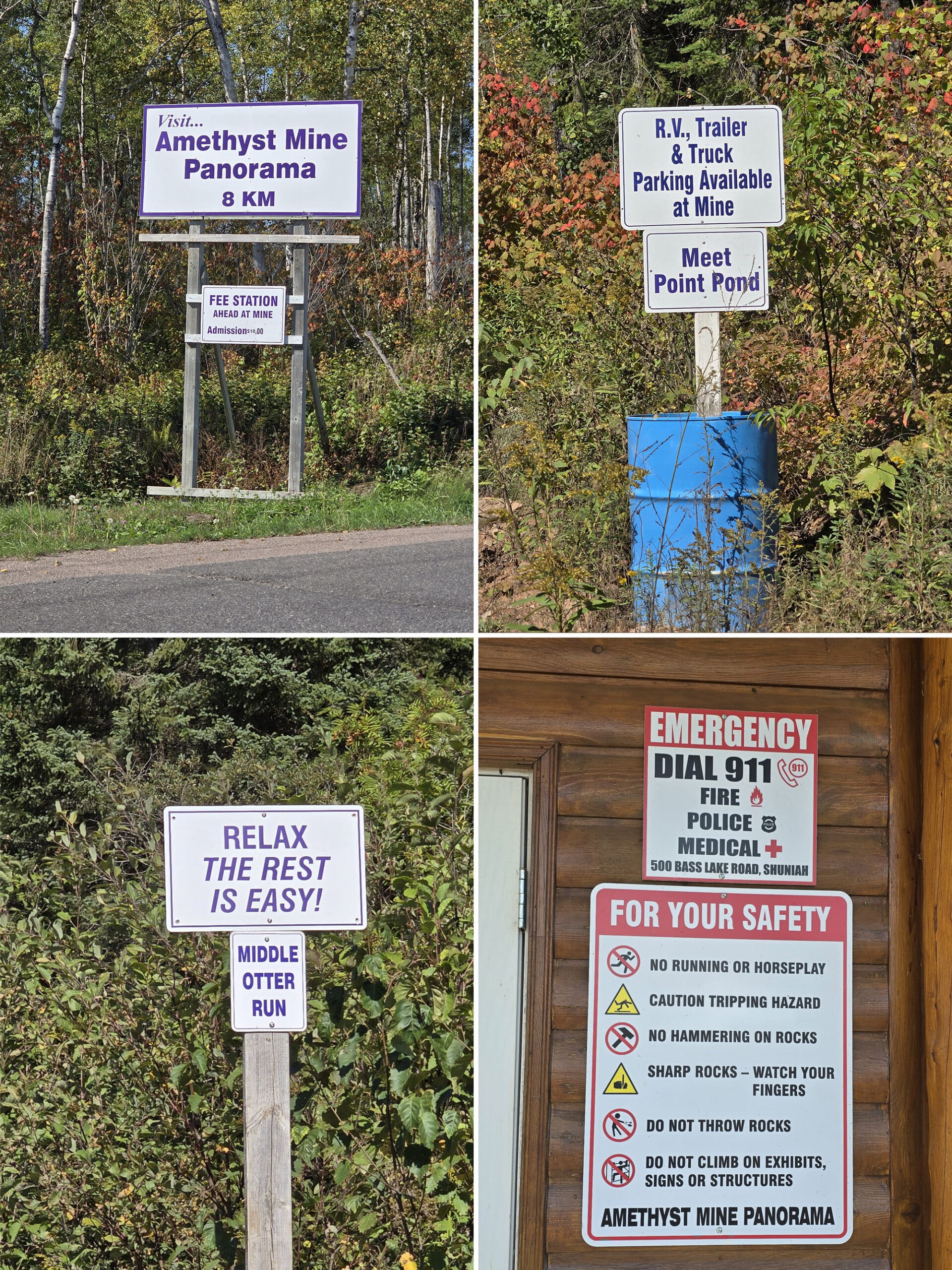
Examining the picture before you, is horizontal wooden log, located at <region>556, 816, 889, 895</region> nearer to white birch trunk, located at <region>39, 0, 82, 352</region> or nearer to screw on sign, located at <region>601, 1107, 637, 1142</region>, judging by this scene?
screw on sign, located at <region>601, 1107, 637, 1142</region>

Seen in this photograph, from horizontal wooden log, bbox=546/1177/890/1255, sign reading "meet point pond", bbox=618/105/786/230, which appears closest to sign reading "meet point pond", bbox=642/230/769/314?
sign reading "meet point pond", bbox=618/105/786/230

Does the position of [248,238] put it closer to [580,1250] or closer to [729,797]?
[729,797]

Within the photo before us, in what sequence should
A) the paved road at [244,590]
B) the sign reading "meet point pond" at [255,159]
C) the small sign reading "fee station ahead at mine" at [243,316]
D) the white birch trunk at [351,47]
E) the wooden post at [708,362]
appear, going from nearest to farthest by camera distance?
1. the wooden post at [708,362]
2. the paved road at [244,590]
3. the sign reading "meet point pond" at [255,159]
4. the small sign reading "fee station ahead at mine" at [243,316]
5. the white birch trunk at [351,47]

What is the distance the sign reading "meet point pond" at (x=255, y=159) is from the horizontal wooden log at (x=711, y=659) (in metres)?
6.13

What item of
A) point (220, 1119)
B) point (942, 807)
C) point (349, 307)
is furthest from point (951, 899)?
point (349, 307)

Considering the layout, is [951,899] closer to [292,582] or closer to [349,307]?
[292,582]

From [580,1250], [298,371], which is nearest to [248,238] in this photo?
[298,371]

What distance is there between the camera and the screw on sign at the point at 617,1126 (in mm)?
3225

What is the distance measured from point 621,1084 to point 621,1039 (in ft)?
0.38

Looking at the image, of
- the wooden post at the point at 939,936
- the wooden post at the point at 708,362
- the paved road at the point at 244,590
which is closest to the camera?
the wooden post at the point at 939,936

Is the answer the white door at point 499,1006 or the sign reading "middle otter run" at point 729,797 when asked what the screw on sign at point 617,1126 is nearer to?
the white door at point 499,1006

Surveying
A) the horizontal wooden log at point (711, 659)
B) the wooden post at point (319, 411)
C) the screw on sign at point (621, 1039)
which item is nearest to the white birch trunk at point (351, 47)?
the wooden post at point (319, 411)

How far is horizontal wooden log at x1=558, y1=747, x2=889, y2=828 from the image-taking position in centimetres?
332

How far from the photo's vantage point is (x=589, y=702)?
3.34m
